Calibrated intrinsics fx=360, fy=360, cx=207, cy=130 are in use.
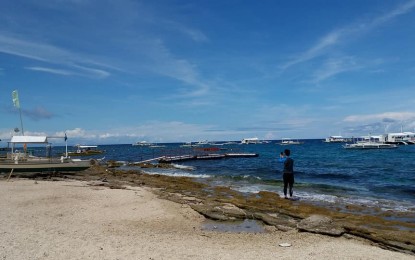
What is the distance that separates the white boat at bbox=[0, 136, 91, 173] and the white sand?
46.7 ft

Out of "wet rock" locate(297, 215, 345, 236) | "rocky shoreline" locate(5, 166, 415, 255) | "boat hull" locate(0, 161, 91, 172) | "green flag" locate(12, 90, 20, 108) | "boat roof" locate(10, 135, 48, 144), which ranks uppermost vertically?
"green flag" locate(12, 90, 20, 108)

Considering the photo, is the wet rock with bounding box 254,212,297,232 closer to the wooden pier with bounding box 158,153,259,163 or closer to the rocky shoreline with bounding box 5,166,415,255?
the rocky shoreline with bounding box 5,166,415,255

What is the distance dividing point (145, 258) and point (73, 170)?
83.7 feet

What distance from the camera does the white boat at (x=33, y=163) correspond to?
2898 centimetres

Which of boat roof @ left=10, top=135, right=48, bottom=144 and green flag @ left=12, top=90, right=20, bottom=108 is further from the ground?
green flag @ left=12, top=90, right=20, bottom=108

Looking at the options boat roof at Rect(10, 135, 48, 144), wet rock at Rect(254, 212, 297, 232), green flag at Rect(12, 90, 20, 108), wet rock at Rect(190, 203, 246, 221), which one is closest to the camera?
wet rock at Rect(254, 212, 297, 232)

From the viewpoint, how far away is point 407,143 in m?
134

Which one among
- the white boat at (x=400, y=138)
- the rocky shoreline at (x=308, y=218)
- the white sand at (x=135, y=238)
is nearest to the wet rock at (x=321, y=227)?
the rocky shoreline at (x=308, y=218)

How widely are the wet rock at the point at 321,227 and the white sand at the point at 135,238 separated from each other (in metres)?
0.34

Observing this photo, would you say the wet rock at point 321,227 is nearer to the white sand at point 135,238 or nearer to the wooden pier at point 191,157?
the white sand at point 135,238

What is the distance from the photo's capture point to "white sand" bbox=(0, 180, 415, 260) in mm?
9180

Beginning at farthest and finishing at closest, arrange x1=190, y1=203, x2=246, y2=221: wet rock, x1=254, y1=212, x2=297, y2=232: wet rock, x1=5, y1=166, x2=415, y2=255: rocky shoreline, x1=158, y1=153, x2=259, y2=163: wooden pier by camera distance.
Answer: x1=158, y1=153, x2=259, y2=163: wooden pier → x1=190, y1=203, x2=246, y2=221: wet rock → x1=254, y1=212, x2=297, y2=232: wet rock → x1=5, y1=166, x2=415, y2=255: rocky shoreline

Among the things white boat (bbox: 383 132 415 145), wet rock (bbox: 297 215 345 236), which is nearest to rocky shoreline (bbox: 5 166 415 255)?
wet rock (bbox: 297 215 345 236)

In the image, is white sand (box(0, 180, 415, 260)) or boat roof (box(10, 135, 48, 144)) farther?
boat roof (box(10, 135, 48, 144))
